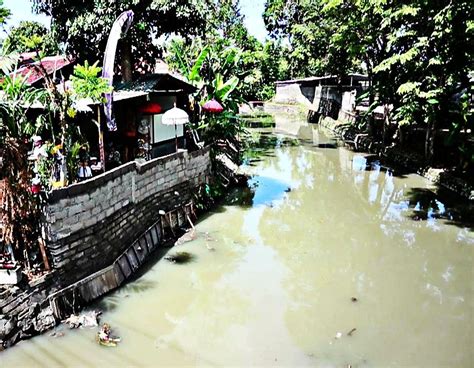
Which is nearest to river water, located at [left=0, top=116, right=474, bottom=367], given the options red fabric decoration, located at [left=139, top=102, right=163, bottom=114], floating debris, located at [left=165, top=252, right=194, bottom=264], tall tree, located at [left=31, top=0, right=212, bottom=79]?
floating debris, located at [left=165, top=252, right=194, bottom=264]

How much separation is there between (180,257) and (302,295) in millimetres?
2910

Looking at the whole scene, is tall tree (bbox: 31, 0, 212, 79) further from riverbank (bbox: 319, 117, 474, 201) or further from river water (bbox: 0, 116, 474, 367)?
riverbank (bbox: 319, 117, 474, 201)

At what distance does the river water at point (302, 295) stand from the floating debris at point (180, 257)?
185mm

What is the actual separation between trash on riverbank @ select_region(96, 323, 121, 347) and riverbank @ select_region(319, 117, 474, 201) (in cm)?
1165

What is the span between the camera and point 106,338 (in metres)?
6.50

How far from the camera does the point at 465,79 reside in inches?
582

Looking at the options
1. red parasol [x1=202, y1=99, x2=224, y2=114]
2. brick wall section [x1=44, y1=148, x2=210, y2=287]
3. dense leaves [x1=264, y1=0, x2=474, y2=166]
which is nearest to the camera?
brick wall section [x1=44, y1=148, x2=210, y2=287]

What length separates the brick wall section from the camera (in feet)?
22.5

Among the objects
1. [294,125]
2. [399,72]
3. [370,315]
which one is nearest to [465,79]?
[399,72]

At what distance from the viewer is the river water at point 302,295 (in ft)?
20.8

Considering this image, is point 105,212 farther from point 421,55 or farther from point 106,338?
point 421,55

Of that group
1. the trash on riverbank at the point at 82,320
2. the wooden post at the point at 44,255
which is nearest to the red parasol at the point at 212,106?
the wooden post at the point at 44,255

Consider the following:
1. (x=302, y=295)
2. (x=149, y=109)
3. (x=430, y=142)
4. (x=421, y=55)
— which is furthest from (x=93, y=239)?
(x=430, y=142)

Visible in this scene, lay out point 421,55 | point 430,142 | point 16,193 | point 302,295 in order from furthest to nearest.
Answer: point 430,142
point 421,55
point 302,295
point 16,193
